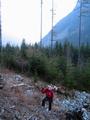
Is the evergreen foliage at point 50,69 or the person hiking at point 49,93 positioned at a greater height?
the evergreen foliage at point 50,69

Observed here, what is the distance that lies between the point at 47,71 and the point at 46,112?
39.2 feet

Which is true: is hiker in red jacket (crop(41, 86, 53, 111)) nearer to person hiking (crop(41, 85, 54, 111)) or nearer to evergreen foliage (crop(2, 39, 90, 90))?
person hiking (crop(41, 85, 54, 111))

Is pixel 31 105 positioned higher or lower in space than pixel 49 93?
lower

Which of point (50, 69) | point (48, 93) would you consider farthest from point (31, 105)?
point (50, 69)

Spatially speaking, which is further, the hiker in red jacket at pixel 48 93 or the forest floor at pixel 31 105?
the hiker in red jacket at pixel 48 93

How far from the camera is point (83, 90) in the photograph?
107ft

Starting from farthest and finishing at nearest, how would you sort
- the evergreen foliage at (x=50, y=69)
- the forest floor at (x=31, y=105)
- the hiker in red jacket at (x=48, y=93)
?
the evergreen foliage at (x=50, y=69) → the hiker in red jacket at (x=48, y=93) → the forest floor at (x=31, y=105)

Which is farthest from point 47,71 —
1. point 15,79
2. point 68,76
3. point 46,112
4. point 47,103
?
point 46,112

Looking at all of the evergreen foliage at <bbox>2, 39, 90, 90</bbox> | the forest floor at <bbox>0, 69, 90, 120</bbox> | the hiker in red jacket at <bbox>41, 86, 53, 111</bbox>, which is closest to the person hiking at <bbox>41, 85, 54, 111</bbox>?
the hiker in red jacket at <bbox>41, 86, 53, 111</bbox>

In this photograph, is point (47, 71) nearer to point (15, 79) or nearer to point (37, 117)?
point (15, 79)

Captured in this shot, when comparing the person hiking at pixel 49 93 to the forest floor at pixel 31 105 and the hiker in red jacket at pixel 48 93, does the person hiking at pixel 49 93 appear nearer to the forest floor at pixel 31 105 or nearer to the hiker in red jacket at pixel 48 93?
the hiker in red jacket at pixel 48 93

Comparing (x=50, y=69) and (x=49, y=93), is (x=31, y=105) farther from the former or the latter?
(x=50, y=69)

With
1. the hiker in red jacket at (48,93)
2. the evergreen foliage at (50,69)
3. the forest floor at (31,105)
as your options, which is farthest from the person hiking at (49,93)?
the evergreen foliage at (50,69)

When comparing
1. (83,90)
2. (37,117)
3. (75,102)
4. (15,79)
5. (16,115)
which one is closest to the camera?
(16,115)
